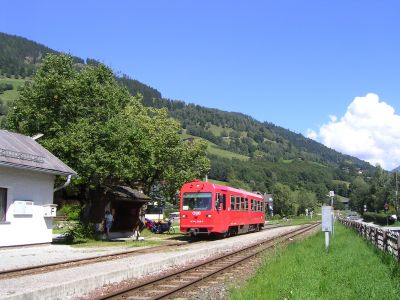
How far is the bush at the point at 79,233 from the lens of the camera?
1024 inches

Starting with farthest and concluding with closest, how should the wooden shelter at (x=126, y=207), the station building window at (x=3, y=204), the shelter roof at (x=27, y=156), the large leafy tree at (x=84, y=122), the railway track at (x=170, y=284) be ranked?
the wooden shelter at (x=126, y=207) < the large leafy tree at (x=84, y=122) < the station building window at (x=3, y=204) < the shelter roof at (x=27, y=156) < the railway track at (x=170, y=284)

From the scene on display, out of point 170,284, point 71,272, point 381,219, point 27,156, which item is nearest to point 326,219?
point 170,284

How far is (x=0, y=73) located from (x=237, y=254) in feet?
638

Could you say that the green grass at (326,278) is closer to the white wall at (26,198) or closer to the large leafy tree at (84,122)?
the white wall at (26,198)

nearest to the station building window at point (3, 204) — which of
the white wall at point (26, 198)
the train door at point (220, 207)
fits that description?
the white wall at point (26, 198)

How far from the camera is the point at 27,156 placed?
70.7ft

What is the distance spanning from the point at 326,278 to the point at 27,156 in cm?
1434

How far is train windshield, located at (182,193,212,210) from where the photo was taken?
96.6ft

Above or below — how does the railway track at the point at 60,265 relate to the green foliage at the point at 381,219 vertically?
above

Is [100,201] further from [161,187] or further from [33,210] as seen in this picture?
[161,187]

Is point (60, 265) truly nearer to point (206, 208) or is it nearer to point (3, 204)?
point (3, 204)

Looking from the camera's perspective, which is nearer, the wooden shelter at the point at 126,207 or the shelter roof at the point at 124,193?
the shelter roof at the point at 124,193

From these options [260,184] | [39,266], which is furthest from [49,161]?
[260,184]

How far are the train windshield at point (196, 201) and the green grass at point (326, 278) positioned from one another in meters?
12.4
